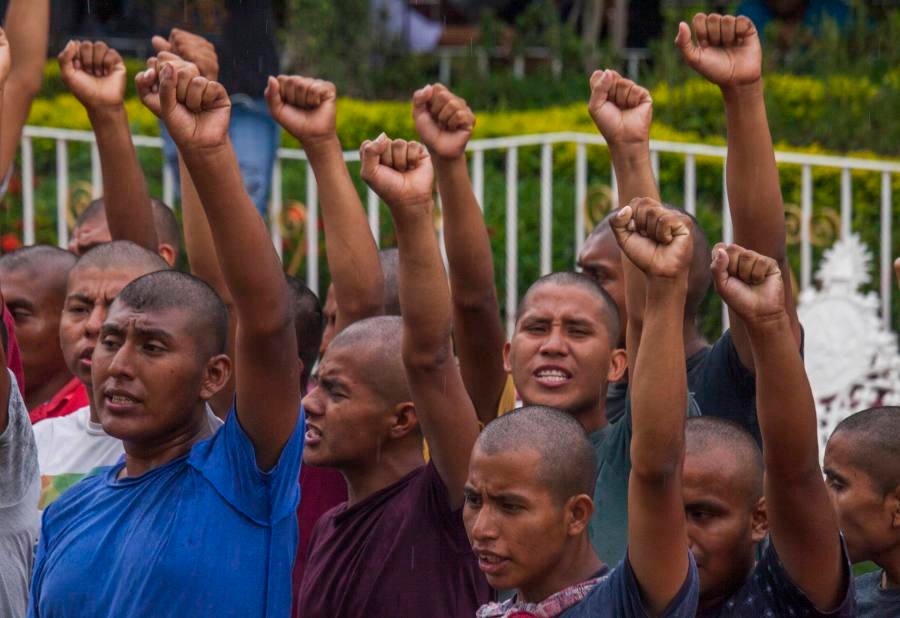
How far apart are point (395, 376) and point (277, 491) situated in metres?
0.94

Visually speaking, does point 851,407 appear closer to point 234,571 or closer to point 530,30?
point 234,571

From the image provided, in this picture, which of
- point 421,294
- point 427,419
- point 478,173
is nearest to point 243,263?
point 421,294

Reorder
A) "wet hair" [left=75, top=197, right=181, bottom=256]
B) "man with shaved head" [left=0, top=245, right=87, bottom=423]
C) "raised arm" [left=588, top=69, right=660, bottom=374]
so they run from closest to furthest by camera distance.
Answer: "raised arm" [left=588, top=69, right=660, bottom=374]
"man with shaved head" [left=0, top=245, right=87, bottom=423]
"wet hair" [left=75, top=197, right=181, bottom=256]

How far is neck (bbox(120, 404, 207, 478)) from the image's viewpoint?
14.4ft

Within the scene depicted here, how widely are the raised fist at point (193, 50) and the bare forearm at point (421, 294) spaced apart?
1.49m

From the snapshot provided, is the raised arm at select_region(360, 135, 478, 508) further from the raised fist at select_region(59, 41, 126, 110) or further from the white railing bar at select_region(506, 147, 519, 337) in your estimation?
the white railing bar at select_region(506, 147, 519, 337)

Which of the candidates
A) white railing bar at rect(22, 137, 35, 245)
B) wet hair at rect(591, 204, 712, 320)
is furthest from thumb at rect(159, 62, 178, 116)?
white railing bar at rect(22, 137, 35, 245)

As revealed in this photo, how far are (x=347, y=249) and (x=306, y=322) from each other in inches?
18.3

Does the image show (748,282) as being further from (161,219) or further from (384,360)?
(161,219)

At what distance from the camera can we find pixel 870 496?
15.1ft

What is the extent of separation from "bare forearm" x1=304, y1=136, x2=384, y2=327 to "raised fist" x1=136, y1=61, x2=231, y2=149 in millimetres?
1275

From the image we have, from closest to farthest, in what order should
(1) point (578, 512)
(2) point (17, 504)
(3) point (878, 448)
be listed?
(1) point (578, 512)
(2) point (17, 504)
(3) point (878, 448)

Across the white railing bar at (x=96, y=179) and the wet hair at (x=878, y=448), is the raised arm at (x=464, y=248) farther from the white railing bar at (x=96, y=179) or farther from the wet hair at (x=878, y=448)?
the white railing bar at (x=96, y=179)

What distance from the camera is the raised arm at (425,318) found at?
15.0ft
